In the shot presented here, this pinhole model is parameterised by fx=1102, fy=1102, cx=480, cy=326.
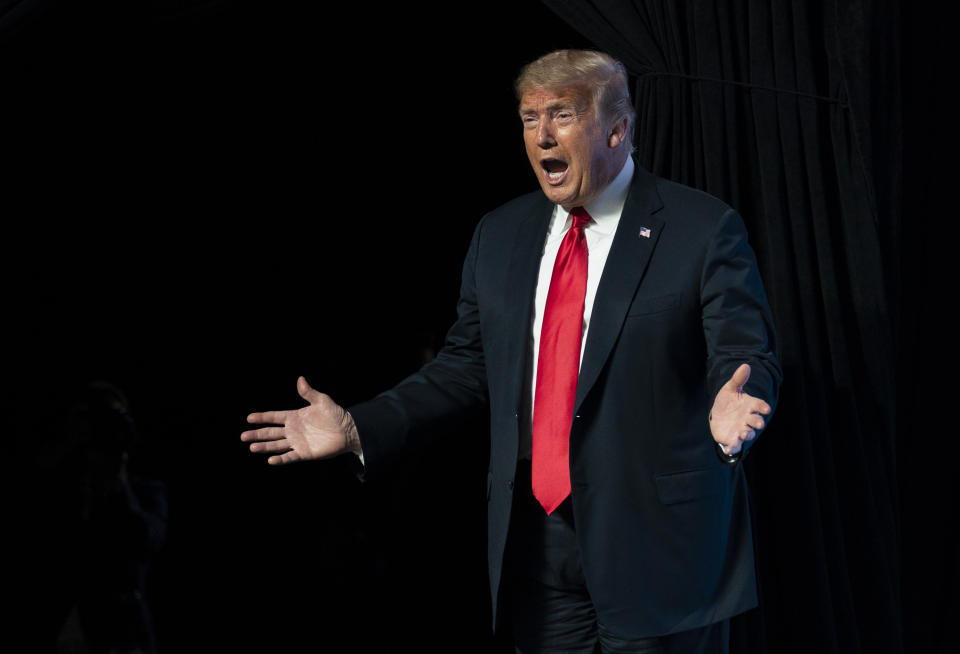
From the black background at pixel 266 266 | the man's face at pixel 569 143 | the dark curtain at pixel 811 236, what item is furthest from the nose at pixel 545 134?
the black background at pixel 266 266

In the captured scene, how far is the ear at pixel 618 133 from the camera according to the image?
1.98 metres

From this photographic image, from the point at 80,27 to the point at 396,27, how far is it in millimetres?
1193

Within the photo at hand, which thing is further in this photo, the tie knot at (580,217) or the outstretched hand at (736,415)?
the tie knot at (580,217)

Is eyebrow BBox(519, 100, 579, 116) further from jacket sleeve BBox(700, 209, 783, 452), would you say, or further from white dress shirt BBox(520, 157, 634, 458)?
jacket sleeve BBox(700, 209, 783, 452)

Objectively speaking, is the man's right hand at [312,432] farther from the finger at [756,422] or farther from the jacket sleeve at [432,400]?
the finger at [756,422]

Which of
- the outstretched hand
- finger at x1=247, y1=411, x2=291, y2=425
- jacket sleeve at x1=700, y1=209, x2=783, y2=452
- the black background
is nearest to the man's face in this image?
jacket sleeve at x1=700, y1=209, x2=783, y2=452

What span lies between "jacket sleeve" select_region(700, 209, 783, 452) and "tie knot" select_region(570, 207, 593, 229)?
0.24m

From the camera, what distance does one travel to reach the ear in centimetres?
198

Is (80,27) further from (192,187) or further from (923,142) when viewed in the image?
(923,142)

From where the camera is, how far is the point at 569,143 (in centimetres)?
194

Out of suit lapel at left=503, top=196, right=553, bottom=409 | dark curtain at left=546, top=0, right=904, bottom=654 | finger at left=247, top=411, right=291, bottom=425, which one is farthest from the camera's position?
dark curtain at left=546, top=0, right=904, bottom=654

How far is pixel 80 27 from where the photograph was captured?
3.35 metres

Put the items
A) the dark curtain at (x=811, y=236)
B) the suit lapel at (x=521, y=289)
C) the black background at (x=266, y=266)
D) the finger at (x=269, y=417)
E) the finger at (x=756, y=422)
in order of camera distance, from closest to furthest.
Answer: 1. the finger at (x=756, y=422)
2. the finger at (x=269, y=417)
3. the suit lapel at (x=521, y=289)
4. the dark curtain at (x=811, y=236)
5. the black background at (x=266, y=266)

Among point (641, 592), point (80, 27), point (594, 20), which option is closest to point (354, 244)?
point (80, 27)
